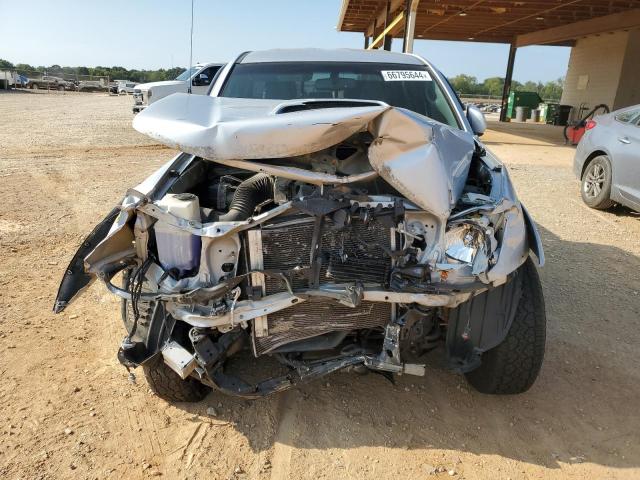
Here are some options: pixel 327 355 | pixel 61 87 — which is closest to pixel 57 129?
A: pixel 327 355

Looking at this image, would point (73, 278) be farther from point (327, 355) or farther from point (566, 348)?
point (566, 348)

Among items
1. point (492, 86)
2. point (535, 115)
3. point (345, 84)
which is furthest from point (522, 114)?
point (492, 86)

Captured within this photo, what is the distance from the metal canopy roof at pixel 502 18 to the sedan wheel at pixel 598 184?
9.79m

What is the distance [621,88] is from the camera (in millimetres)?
18016

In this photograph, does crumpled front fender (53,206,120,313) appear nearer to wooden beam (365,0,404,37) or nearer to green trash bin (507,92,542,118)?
wooden beam (365,0,404,37)

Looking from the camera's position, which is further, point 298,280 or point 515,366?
point 515,366

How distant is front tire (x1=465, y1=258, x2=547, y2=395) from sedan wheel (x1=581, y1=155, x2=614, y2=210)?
4546 mm

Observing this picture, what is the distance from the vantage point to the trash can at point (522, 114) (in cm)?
2652

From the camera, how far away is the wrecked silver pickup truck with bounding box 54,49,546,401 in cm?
232

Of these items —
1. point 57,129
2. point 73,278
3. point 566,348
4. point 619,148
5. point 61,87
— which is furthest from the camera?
point 61,87

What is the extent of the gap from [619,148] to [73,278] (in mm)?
6333

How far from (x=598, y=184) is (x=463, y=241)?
535 centimetres

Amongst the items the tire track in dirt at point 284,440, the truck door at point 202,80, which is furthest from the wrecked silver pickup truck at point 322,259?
the truck door at point 202,80

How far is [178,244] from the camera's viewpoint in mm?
2377
